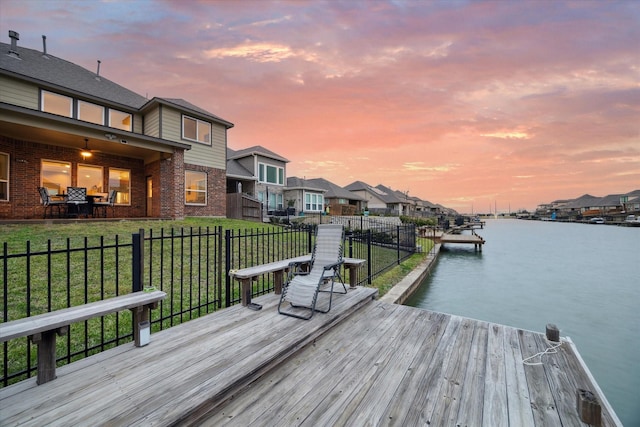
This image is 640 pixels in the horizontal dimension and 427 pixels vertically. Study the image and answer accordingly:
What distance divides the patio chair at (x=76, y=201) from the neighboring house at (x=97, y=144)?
3.84 feet

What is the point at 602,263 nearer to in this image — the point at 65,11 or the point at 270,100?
the point at 270,100

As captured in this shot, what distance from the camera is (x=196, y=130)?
14453 mm

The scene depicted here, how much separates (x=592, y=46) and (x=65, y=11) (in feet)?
64.6

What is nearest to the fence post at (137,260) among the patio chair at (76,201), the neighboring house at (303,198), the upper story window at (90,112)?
the patio chair at (76,201)

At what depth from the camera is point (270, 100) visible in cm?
1371

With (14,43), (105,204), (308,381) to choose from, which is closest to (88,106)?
(14,43)

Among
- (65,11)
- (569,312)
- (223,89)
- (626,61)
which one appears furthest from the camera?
(223,89)

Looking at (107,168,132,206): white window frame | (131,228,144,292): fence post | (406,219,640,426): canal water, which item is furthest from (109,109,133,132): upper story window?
(406,219,640,426): canal water

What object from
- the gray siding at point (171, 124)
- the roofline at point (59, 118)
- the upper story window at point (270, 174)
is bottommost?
the roofline at point (59, 118)

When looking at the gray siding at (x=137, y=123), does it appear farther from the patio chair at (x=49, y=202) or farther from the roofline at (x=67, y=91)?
the patio chair at (x=49, y=202)

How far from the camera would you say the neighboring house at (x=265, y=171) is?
22.1 meters

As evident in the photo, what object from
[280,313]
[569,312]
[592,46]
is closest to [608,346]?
[569,312]

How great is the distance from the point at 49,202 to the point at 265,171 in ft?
48.5

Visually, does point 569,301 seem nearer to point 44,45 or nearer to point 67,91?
point 67,91
